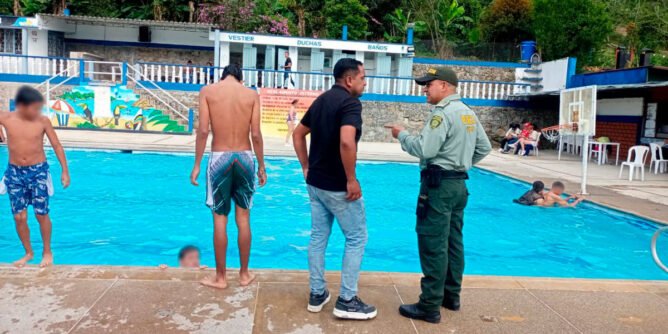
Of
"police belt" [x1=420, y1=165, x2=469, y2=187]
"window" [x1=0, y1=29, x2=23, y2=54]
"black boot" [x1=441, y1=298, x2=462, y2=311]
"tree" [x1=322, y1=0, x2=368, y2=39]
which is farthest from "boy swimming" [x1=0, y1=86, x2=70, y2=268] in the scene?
"tree" [x1=322, y1=0, x2=368, y2=39]

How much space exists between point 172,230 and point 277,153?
685 cm

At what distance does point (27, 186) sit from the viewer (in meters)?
4.39

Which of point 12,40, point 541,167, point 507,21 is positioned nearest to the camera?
point 541,167

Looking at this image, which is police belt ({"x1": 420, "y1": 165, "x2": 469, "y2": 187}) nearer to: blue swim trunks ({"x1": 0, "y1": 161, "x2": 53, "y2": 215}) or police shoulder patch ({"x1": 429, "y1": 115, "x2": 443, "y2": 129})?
police shoulder patch ({"x1": 429, "y1": 115, "x2": 443, "y2": 129})

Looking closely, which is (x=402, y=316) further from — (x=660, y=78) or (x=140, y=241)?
(x=660, y=78)

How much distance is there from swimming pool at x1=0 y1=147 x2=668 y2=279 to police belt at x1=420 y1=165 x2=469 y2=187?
343cm

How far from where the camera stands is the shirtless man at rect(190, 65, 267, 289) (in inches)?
155

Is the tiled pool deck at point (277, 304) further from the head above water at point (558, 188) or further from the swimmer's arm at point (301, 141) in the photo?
the head above water at point (558, 188)

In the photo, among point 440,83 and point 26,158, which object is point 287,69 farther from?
point 440,83

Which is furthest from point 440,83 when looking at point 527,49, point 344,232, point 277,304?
point 527,49

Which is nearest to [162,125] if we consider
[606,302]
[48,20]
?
[48,20]

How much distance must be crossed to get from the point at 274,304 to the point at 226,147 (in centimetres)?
120

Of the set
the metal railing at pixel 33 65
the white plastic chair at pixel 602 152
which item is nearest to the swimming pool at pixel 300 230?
the white plastic chair at pixel 602 152

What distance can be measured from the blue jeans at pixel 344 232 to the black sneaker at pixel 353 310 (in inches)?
1.5
